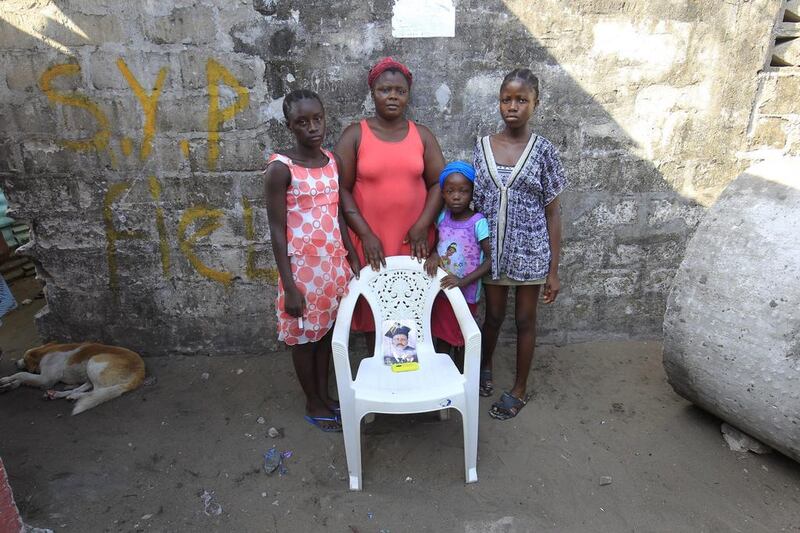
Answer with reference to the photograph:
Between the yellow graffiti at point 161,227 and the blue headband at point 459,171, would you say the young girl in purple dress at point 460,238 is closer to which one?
the blue headband at point 459,171

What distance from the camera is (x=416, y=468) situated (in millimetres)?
2354

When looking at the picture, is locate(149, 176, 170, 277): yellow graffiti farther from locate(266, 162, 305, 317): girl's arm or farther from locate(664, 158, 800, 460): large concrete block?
locate(664, 158, 800, 460): large concrete block

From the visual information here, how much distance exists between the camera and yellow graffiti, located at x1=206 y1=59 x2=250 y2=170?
2760mm

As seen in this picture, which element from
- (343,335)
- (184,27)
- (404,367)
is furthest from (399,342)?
(184,27)

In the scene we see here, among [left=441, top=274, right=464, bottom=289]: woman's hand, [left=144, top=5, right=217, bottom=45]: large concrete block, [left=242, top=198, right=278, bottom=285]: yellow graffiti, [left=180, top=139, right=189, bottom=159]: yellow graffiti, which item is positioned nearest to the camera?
[left=441, top=274, right=464, bottom=289]: woman's hand

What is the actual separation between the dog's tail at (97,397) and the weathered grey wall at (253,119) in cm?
43

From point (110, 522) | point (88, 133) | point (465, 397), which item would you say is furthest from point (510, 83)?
point (110, 522)

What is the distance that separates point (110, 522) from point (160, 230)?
165cm

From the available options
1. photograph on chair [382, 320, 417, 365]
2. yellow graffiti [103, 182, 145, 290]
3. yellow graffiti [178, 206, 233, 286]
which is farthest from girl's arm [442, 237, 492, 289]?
yellow graffiti [103, 182, 145, 290]

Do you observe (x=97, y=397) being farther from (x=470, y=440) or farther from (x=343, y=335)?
(x=470, y=440)

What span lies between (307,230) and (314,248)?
91 mm

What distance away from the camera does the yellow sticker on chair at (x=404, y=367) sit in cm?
231

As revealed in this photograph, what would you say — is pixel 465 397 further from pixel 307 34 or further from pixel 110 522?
pixel 307 34

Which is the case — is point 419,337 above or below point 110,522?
above
